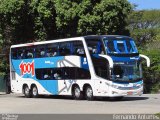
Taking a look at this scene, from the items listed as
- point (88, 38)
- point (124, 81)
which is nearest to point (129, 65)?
point (124, 81)

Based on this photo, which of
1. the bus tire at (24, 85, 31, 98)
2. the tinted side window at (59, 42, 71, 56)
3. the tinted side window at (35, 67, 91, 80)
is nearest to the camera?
the tinted side window at (35, 67, 91, 80)

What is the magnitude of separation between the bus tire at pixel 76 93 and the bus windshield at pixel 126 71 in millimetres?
3228

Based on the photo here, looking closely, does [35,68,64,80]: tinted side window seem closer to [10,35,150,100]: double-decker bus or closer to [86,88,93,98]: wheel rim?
[10,35,150,100]: double-decker bus

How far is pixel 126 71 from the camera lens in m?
27.4

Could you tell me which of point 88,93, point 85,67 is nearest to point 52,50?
point 85,67

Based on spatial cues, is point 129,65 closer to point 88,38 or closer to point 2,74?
point 88,38

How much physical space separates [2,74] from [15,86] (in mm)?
6517

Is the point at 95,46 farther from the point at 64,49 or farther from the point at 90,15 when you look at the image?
the point at 90,15

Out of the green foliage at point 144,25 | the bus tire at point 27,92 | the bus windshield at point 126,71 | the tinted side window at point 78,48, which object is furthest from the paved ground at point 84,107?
the green foliage at point 144,25

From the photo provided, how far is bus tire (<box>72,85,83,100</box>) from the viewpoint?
29480 mm

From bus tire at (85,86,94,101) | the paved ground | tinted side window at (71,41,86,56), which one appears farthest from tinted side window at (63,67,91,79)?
the paved ground

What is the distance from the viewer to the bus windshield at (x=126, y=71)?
27062 millimetres

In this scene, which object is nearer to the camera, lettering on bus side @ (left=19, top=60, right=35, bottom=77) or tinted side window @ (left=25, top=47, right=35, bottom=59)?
tinted side window @ (left=25, top=47, right=35, bottom=59)

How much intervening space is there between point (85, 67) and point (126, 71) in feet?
8.29
